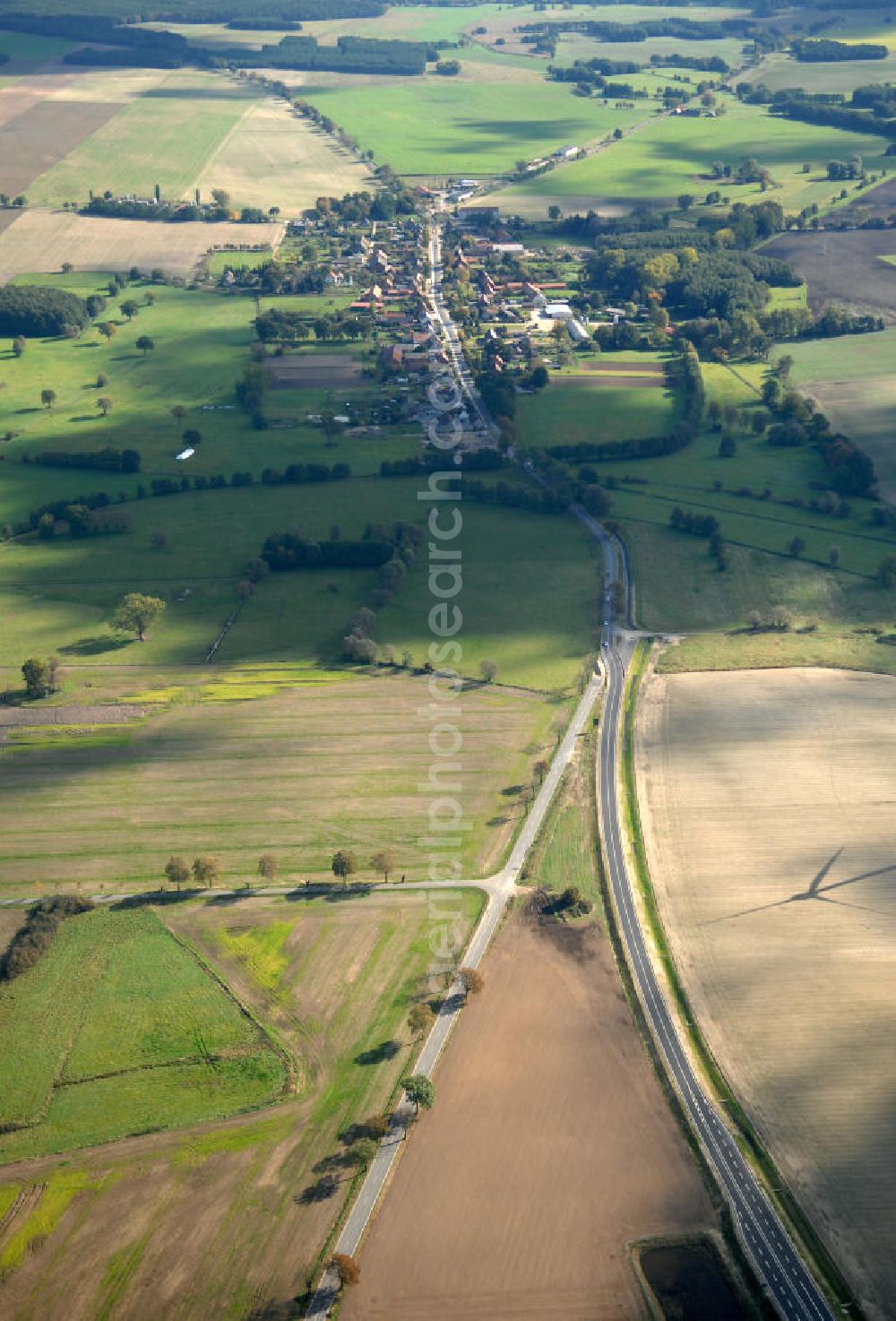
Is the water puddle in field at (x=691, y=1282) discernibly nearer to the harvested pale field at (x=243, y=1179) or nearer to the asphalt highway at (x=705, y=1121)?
the asphalt highway at (x=705, y=1121)

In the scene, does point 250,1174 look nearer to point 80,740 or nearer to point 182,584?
point 80,740

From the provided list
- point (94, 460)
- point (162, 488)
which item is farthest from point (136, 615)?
point (94, 460)

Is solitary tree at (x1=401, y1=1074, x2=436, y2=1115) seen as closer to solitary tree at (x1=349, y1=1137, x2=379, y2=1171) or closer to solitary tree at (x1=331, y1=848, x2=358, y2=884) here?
solitary tree at (x1=349, y1=1137, x2=379, y2=1171)

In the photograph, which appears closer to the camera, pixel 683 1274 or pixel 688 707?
pixel 683 1274

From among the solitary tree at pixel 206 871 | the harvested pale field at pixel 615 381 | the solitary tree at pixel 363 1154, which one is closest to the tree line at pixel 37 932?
the solitary tree at pixel 206 871

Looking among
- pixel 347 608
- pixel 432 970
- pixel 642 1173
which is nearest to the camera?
pixel 642 1173

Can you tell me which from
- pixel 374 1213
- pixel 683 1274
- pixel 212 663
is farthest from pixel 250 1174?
pixel 212 663

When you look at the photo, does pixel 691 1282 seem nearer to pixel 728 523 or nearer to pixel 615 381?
pixel 728 523
